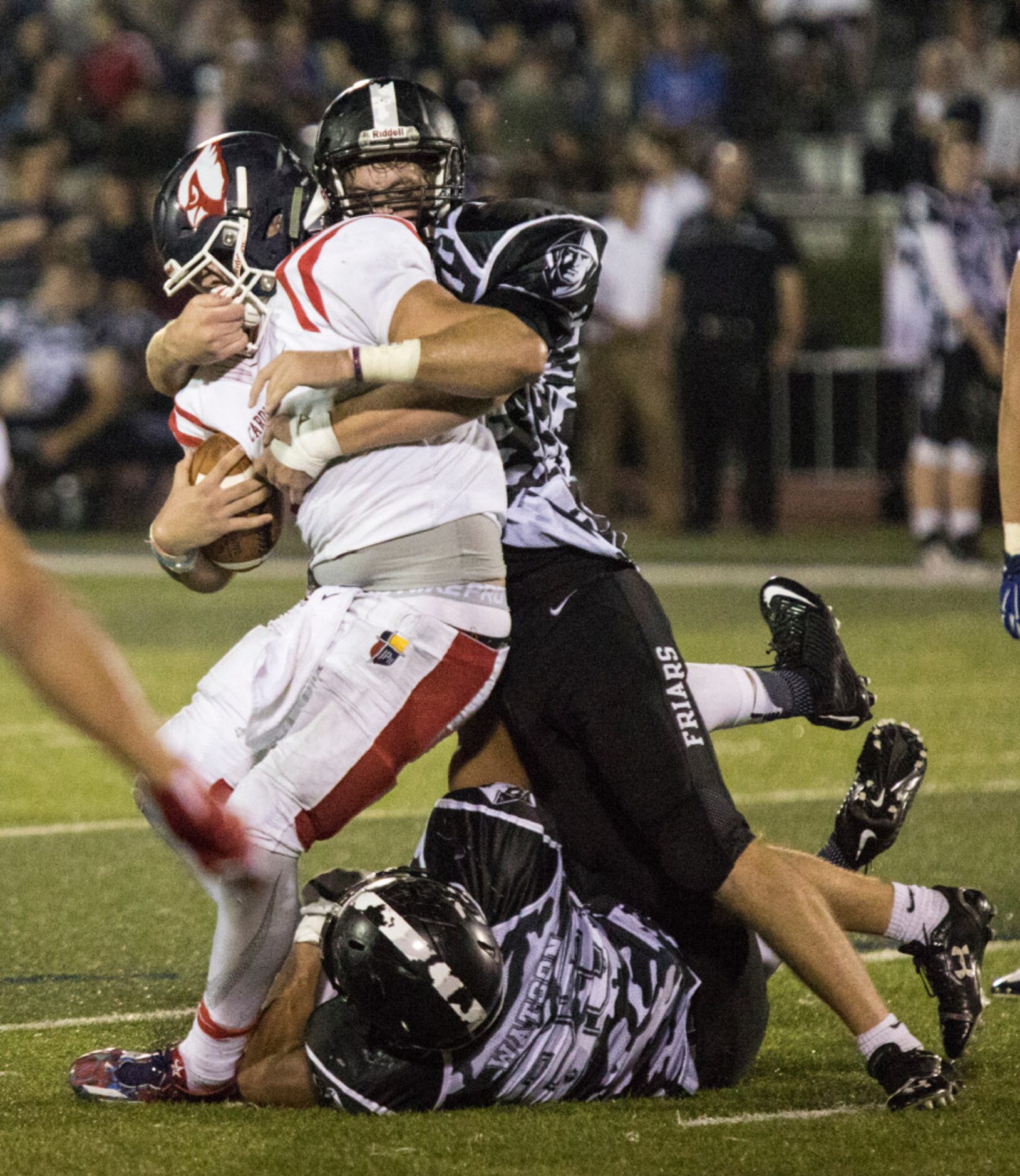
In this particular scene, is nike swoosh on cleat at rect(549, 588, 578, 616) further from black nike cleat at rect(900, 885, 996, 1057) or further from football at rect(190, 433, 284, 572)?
black nike cleat at rect(900, 885, 996, 1057)

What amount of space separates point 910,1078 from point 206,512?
1.73 m

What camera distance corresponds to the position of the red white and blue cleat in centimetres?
410

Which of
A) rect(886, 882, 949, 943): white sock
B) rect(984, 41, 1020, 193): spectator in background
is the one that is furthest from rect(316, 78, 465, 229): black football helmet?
rect(984, 41, 1020, 193): spectator in background

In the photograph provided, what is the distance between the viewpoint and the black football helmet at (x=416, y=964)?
12.5ft

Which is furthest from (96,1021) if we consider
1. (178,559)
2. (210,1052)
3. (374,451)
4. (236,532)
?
(374,451)

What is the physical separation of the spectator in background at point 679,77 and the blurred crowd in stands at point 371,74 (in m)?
0.02

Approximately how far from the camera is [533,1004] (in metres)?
4.03

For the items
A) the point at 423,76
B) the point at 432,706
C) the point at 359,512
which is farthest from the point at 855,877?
the point at 423,76

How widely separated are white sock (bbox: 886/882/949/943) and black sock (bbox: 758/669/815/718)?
2.15 feet

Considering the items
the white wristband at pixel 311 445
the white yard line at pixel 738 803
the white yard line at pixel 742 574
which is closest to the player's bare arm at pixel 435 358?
the white wristband at pixel 311 445

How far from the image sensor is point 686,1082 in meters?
4.15

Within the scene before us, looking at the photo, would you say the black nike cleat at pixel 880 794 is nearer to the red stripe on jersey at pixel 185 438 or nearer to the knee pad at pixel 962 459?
the red stripe on jersey at pixel 185 438

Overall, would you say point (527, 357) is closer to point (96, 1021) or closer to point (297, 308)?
point (297, 308)

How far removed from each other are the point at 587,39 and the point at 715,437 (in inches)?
197
